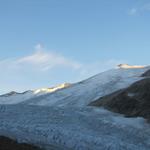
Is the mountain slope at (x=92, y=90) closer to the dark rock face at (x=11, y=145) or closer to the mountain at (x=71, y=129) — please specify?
the mountain at (x=71, y=129)

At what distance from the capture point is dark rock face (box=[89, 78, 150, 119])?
201 ft

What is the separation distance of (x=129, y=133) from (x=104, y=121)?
3648 millimetres

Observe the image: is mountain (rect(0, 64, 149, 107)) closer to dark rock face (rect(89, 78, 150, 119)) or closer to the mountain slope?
the mountain slope

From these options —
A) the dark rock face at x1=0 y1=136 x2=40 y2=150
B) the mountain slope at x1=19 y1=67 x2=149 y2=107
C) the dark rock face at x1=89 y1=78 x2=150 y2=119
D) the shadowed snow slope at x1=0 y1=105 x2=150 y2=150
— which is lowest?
the dark rock face at x1=0 y1=136 x2=40 y2=150

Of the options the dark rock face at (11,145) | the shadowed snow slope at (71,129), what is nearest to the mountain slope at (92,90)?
the shadowed snow slope at (71,129)

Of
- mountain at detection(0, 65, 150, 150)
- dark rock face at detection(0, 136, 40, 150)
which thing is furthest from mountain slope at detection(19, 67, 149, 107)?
dark rock face at detection(0, 136, 40, 150)

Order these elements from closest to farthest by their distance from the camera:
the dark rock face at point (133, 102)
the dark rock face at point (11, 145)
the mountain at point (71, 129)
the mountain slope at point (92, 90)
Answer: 1. the dark rock face at point (11, 145)
2. the mountain at point (71, 129)
3. the dark rock face at point (133, 102)
4. the mountain slope at point (92, 90)

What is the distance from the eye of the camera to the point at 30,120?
39.1 meters

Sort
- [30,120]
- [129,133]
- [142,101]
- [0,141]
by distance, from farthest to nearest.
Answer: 1. [142,101]
2. [129,133]
3. [30,120]
4. [0,141]

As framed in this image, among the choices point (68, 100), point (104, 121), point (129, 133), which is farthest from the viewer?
point (68, 100)

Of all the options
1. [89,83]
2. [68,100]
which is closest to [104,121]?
[68,100]

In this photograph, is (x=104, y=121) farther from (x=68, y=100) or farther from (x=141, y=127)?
(x=68, y=100)

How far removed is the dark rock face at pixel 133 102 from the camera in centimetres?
6122

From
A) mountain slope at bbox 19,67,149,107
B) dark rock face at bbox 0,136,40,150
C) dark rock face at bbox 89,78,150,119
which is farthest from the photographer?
mountain slope at bbox 19,67,149,107
